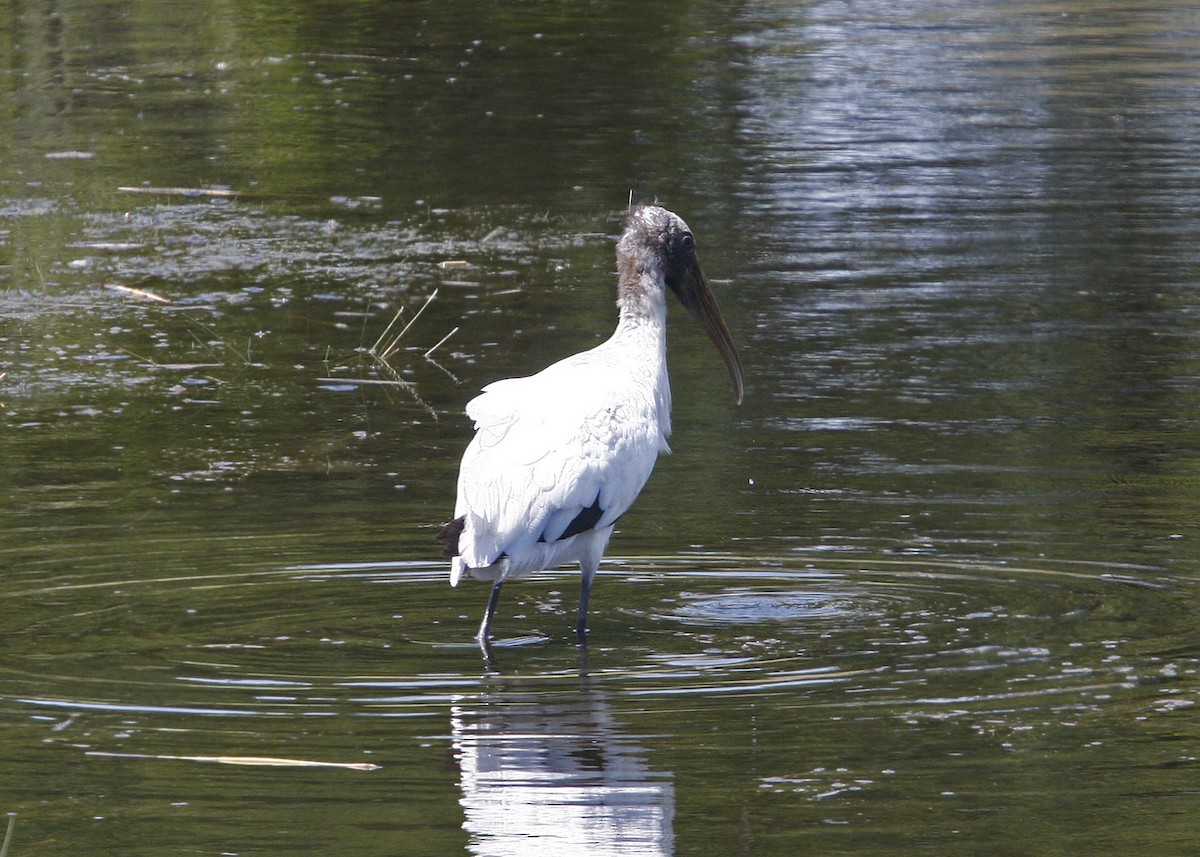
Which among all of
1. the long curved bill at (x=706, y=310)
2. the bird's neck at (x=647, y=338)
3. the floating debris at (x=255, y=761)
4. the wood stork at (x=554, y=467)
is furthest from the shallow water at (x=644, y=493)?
the bird's neck at (x=647, y=338)

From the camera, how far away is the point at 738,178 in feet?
51.7

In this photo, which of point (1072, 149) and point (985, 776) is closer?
point (985, 776)

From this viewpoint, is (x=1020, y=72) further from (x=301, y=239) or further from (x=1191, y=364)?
(x=1191, y=364)

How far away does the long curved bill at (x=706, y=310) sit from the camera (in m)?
8.54

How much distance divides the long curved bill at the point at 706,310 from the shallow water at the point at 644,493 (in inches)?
18.6

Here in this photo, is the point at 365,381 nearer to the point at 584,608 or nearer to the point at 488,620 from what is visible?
the point at 584,608

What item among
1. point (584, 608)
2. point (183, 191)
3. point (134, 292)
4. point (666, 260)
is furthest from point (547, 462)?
point (183, 191)

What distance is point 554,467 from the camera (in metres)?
6.92

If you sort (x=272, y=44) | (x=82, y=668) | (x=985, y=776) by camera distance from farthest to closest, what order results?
(x=272, y=44) → (x=82, y=668) → (x=985, y=776)

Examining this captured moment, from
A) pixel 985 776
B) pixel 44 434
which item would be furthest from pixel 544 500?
pixel 44 434

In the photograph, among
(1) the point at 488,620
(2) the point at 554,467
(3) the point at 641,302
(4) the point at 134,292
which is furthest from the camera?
(4) the point at 134,292

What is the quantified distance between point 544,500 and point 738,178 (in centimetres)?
920

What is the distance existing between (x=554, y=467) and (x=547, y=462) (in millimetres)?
29

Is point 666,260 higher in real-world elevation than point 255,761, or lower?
higher
